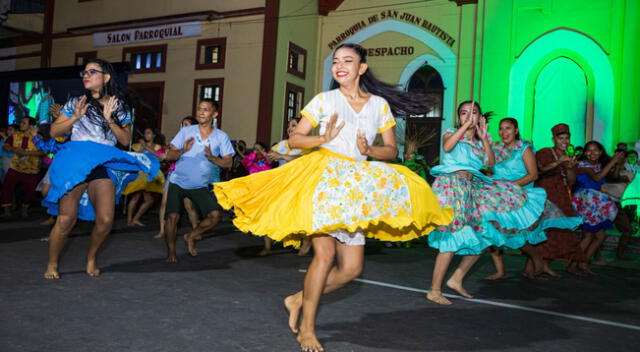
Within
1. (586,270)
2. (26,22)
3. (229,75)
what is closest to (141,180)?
(586,270)

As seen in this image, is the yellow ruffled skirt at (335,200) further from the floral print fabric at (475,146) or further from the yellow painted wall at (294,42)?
the yellow painted wall at (294,42)

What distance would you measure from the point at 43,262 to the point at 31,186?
252 inches

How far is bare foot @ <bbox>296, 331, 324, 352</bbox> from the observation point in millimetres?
3400

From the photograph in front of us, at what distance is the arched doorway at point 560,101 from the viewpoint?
16406mm

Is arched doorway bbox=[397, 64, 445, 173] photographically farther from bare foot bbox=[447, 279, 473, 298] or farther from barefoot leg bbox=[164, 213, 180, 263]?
bare foot bbox=[447, 279, 473, 298]

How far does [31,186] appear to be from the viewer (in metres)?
11.7

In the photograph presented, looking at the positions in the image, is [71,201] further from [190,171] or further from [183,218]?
[183,218]

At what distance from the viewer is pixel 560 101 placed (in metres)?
16.7

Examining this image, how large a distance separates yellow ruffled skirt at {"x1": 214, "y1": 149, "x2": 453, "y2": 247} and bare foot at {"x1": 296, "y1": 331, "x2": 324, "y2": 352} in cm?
67

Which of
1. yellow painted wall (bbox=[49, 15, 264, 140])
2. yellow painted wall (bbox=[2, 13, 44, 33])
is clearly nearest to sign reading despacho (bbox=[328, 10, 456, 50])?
yellow painted wall (bbox=[49, 15, 264, 140])

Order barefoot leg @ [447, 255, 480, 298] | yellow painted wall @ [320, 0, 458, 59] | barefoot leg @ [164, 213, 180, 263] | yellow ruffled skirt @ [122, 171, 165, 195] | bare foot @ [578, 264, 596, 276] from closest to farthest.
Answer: barefoot leg @ [447, 255, 480, 298] → barefoot leg @ [164, 213, 180, 263] → bare foot @ [578, 264, 596, 276] → yellow ruffled skirt @ [122, 171, 165, 195] → yellow painted wall @ [320, 0, 458, 59]

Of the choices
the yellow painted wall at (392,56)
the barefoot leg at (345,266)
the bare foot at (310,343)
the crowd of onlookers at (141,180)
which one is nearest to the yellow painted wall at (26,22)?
the crowd of onlookers at (141,180)

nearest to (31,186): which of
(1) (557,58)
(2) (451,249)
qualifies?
(2) (451,249)

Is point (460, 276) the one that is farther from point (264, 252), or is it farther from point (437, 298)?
point (264, 252)
